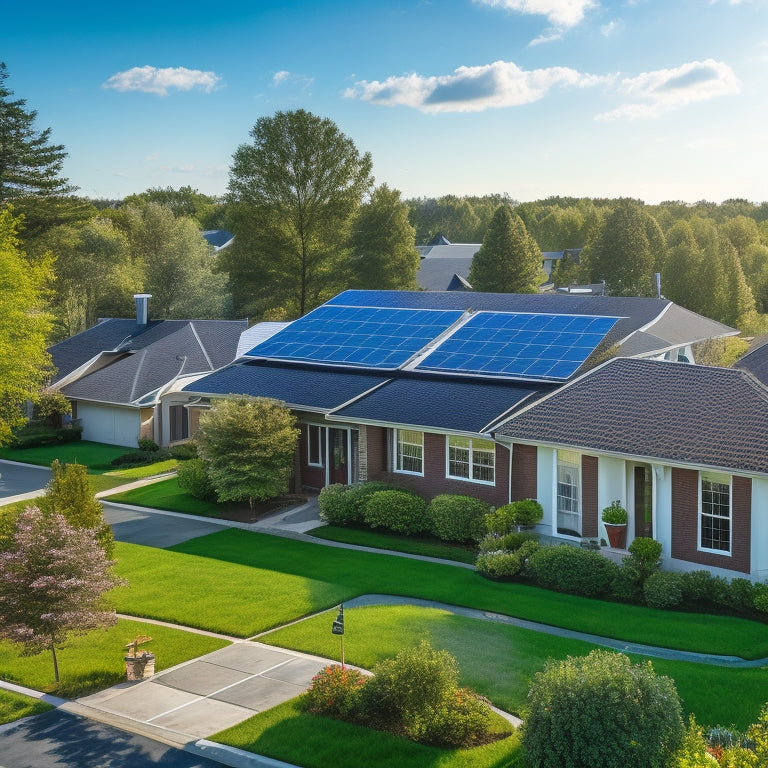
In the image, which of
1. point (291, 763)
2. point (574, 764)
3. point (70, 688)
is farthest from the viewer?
point (70, 688)

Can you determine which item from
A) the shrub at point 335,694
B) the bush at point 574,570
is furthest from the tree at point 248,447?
the shrub at point 335,694

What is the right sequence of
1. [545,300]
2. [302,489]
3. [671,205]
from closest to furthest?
[302,489], [545,300], [671,205]

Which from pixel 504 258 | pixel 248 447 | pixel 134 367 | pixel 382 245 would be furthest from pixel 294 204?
pixel 248 447

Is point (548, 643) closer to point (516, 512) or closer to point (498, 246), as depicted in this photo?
point (516, 512)

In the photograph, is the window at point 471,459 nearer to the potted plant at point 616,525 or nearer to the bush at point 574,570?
the potted plant at point 616,525

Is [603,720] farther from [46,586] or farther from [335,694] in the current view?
[46,586]

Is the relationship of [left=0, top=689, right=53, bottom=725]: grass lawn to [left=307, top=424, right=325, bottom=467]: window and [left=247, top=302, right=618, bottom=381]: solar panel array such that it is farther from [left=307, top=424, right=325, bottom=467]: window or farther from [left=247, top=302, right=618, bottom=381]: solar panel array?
[left=247, top=302, right=618, bottom=381]: solar panel array

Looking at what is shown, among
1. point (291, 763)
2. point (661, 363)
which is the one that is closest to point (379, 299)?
A: point (661, 363)
